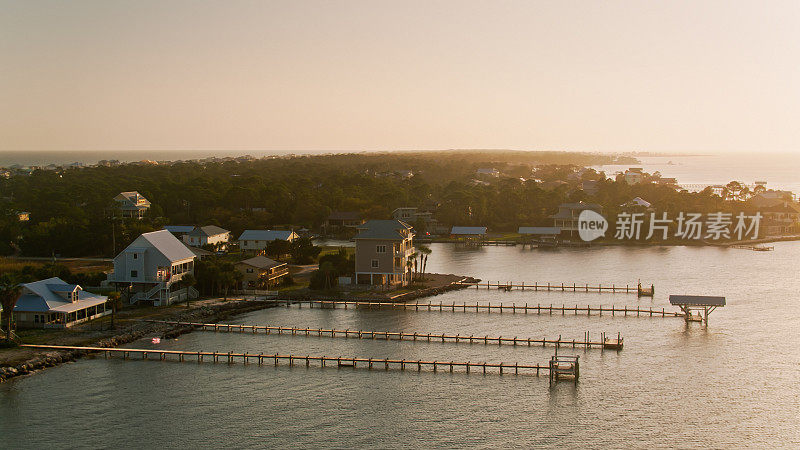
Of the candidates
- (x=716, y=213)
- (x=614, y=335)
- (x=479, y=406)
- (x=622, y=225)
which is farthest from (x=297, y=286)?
(x=716, y=213)

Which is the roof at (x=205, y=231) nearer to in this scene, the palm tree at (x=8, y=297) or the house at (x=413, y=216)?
the house at (x=413, y=216)

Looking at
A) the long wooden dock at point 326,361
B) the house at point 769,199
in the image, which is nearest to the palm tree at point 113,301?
the long wooden dock at point 326,361

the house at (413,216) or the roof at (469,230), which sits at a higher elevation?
the house at (413,216)

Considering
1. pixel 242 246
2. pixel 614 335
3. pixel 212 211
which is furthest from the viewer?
pixel 212 211

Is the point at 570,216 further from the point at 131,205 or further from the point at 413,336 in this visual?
the point at 413,336

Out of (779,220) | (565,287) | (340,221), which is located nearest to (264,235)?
(340,221)

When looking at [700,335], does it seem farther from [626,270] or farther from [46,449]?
[46,449]

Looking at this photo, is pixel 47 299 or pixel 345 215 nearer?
pixel 47 299
